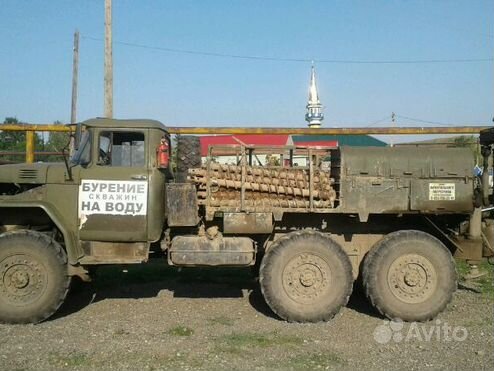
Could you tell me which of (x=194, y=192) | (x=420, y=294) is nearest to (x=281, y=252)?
(x=194, y=192)

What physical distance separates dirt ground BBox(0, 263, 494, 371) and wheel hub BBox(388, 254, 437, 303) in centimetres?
37

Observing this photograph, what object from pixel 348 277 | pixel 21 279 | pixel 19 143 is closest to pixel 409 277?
pixel 348 277

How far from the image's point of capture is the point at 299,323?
606cm

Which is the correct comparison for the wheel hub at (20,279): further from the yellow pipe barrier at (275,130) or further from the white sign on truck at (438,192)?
the white sign on truck at (438,192)

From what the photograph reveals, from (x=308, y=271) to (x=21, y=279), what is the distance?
3.39m

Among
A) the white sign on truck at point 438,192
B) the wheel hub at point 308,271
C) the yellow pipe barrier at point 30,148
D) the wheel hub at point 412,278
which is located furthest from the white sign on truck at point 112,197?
the white sign on truck at point 438,192

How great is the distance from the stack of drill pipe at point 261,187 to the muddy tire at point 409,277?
37.1 inches

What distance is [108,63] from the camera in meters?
12.1

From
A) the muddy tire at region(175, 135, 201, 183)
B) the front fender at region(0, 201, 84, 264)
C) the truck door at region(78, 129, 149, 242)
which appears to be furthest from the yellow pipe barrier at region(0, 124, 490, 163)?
the front fender at region(0, 201, 84, 264)

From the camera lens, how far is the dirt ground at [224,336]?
4781 mm

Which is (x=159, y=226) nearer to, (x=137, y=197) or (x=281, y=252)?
(x=137, y=197)

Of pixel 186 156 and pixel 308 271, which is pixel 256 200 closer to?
pixel 308 271

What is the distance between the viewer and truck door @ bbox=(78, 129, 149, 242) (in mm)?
6105

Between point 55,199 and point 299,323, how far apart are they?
10.9ft
